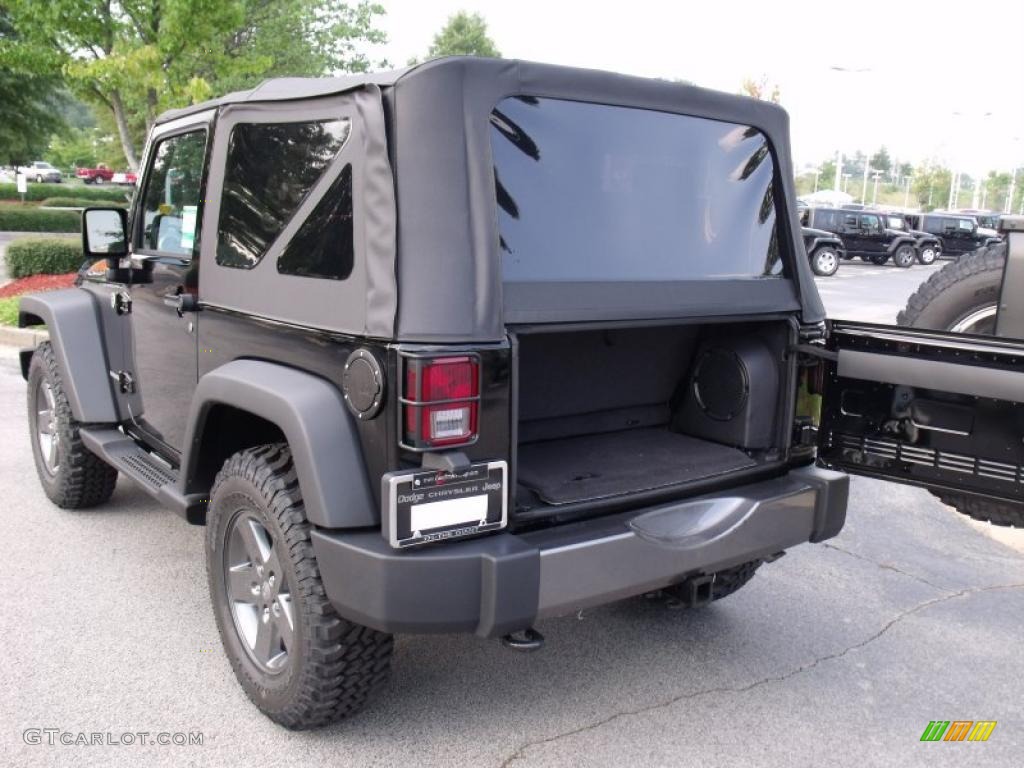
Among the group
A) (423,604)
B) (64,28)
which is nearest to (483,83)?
(423,604)

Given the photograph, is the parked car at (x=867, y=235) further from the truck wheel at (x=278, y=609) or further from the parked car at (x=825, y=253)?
the truck wheel at (x=278, y=609)

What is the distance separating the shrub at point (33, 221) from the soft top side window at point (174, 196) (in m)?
24.7

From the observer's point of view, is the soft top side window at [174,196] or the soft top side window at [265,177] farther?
the soft top side window at [174,196]

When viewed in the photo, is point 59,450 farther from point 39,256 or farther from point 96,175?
point 96,175

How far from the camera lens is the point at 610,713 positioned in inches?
123

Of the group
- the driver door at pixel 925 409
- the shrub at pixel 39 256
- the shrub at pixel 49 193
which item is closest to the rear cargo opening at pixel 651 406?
the driver door at pixel 925 409

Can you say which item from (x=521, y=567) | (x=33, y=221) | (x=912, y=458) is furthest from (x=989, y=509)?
(x=33, y=221)

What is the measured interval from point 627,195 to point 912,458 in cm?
144

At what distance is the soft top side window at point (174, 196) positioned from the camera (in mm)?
3637

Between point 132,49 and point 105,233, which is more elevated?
point 132,49

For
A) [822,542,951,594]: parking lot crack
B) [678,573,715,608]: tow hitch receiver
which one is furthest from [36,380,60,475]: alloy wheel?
[822,542,951,594]: parking lot crack

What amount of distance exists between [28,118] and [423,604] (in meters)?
30.9

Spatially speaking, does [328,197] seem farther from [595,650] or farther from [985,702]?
[985,702]

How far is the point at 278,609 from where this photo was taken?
2.87 meters
